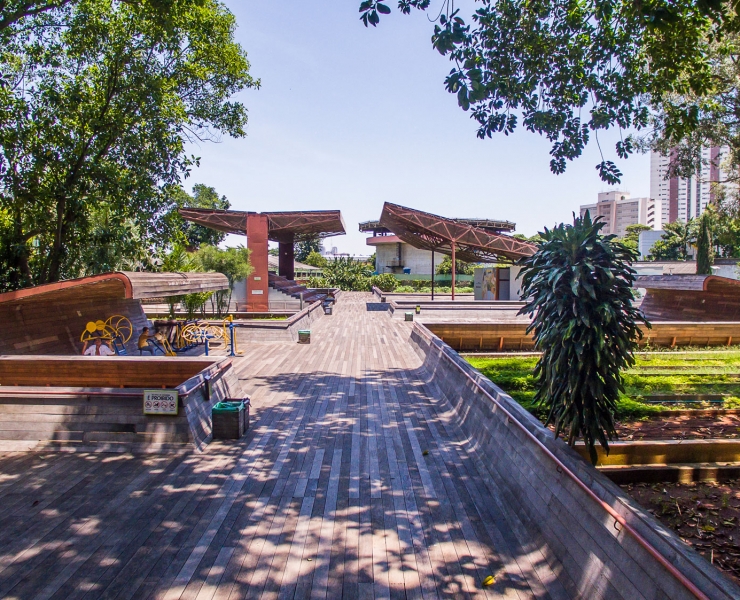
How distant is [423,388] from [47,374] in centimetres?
651

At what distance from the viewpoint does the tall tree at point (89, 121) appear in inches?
342

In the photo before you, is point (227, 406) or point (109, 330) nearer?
point (227, 406)

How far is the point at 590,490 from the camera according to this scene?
3.27 meters

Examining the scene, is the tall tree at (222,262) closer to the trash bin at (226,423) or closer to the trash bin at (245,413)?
the trash bin at (245,413)

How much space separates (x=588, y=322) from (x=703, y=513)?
2145 millimetres

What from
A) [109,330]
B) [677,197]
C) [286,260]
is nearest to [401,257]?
[286,260]

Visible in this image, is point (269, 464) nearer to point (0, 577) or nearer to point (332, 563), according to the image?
point (332, 563)

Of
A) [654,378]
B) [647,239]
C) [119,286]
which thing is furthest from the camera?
[647,239]

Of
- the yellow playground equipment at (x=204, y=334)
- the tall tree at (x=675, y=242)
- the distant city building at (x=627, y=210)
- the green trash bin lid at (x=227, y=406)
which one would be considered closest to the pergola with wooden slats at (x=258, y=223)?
the yellow playground equipment at (x=204, y=334)

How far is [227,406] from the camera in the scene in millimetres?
6285

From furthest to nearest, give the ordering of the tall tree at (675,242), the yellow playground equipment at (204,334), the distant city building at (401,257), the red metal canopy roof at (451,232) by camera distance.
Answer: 1. the distant city building at (401,257)
2. the tall tree at (675,242)
3. the red metal canopy roof at (451,232)
4. the yellow playground equipment at (204,334)

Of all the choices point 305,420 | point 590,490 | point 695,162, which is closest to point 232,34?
point 305,420

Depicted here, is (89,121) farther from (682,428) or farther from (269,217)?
(269,217)

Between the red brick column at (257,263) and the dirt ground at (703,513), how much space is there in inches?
823
